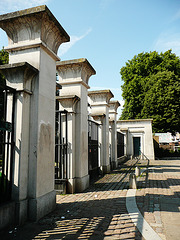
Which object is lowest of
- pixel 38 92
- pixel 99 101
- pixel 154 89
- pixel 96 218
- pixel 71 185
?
pixel 96 218

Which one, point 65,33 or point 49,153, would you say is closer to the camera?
point 49,153

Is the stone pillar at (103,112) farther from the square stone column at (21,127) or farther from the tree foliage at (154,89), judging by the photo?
the tree foliage at (154,89)

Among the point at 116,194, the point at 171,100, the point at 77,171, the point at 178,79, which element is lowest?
the point at 116,194

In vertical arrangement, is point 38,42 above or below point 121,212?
above

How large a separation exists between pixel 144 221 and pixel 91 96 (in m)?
8.10

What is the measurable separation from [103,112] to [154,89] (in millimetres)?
17114

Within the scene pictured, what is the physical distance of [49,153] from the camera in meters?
4.73

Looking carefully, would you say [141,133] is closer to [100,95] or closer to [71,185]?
[100,95]

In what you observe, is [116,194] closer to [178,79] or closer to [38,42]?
[38,42]

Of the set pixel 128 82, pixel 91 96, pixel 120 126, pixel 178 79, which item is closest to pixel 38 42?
pixel 91 96

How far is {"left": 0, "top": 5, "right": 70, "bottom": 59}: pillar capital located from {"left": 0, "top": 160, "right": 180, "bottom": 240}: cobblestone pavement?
4038 millimetres

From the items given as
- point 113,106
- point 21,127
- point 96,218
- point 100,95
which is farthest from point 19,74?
point 113,106

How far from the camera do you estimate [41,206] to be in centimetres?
421

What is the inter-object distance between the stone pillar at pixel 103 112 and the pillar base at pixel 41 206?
625 cm
